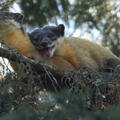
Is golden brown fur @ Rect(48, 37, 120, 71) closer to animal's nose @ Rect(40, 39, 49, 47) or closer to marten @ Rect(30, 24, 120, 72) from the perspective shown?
marten @ Rect(30, 24, 120, 72)

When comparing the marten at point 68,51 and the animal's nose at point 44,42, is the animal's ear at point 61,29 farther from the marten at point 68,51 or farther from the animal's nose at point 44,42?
the animal's nose at point 44,42

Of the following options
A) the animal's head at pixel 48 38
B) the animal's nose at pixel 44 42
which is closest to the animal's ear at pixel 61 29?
the animal's head at pixel 48 38

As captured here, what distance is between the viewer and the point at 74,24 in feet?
29.9

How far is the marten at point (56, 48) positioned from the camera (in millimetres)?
6488

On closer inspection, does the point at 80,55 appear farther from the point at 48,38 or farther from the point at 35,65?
the point at 35,65

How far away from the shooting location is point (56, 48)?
6953 mm

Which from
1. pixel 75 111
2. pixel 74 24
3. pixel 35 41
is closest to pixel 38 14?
pixel 74 24

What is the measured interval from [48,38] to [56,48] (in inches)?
12.3

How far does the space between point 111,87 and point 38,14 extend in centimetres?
432

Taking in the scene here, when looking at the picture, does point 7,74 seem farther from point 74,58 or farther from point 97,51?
point 97,51

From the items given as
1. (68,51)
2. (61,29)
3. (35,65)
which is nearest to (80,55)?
(68,51)

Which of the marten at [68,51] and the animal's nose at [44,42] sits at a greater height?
the animal's nose at [44,42]

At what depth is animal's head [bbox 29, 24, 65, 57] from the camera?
6.64 meters

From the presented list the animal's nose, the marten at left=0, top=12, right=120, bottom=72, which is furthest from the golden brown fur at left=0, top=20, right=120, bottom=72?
the animal's nose
